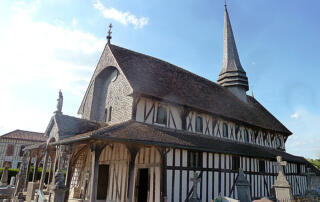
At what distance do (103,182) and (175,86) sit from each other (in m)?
7.21

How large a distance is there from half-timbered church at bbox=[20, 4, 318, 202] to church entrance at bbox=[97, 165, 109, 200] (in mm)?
52

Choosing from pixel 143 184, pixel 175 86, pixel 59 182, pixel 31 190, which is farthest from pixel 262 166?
pixel 31 190

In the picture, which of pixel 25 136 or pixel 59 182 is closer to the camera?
pixel 59 182

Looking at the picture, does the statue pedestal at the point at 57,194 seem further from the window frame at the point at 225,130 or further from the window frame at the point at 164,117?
the window frame at the point at 225,130

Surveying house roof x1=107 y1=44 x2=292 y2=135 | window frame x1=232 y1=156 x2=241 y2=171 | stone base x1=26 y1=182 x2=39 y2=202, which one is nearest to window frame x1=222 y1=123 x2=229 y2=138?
house roof x1=107 y1=44 x2=292 y2=135

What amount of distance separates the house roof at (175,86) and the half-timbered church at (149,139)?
0.30 ft

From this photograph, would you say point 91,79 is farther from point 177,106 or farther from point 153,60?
point 177,106

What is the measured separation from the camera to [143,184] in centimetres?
1248

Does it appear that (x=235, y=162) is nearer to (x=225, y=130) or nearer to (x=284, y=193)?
(x=225, y=130)

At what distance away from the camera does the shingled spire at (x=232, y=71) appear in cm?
2327

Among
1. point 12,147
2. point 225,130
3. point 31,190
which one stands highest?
point 225,130

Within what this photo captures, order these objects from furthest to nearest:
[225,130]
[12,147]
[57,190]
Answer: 1. [12,147]
2. [225,130]
3. [57,190]

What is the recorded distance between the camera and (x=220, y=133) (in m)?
16.2

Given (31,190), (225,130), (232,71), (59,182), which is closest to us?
(59,182)
